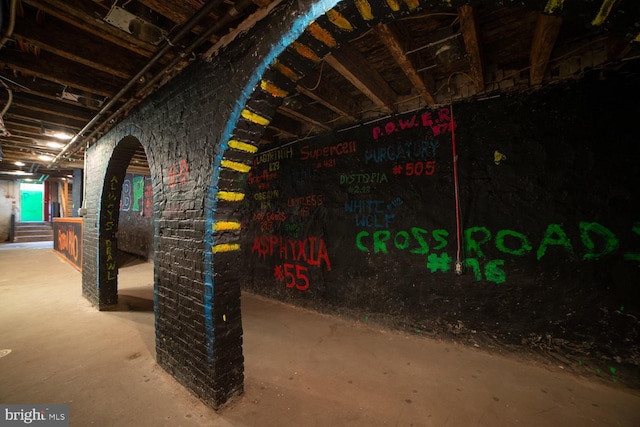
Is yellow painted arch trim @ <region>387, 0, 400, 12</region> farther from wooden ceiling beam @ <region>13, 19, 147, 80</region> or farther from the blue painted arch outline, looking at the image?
wooden ceiling beam @ <region>13, 19, 147, 80</region>

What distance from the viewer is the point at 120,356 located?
2.77m

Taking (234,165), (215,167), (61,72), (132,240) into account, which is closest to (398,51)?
(234,165)

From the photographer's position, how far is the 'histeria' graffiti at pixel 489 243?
228 cm

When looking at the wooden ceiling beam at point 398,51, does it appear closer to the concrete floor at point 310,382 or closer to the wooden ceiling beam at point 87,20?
the wooden ceiling beam at point 87,20

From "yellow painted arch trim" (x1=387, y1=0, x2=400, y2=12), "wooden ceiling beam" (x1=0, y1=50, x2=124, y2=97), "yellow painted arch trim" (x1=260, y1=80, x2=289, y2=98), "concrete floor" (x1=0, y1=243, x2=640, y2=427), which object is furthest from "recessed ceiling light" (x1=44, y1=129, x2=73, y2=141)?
"yellow painted arch trim" (x1=387, y1=0, x2=400, y2=12)

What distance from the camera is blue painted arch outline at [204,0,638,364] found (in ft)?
3.74

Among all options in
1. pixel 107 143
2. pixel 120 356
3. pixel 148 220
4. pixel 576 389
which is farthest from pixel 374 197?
pixel 148 220

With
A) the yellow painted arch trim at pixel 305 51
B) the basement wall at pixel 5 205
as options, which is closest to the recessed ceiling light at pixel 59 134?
the yellow painted arch trim at pixel 305 51

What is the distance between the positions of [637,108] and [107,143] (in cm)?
621

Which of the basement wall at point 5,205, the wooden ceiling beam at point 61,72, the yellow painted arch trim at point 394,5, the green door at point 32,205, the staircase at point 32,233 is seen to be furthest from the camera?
the green door at point 32,205

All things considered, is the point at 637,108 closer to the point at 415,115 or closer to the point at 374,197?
the point at 415,115

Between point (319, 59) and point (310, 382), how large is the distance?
2.69m

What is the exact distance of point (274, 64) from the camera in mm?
1739

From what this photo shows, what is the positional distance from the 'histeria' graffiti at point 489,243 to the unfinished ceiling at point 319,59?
4.85 ft
